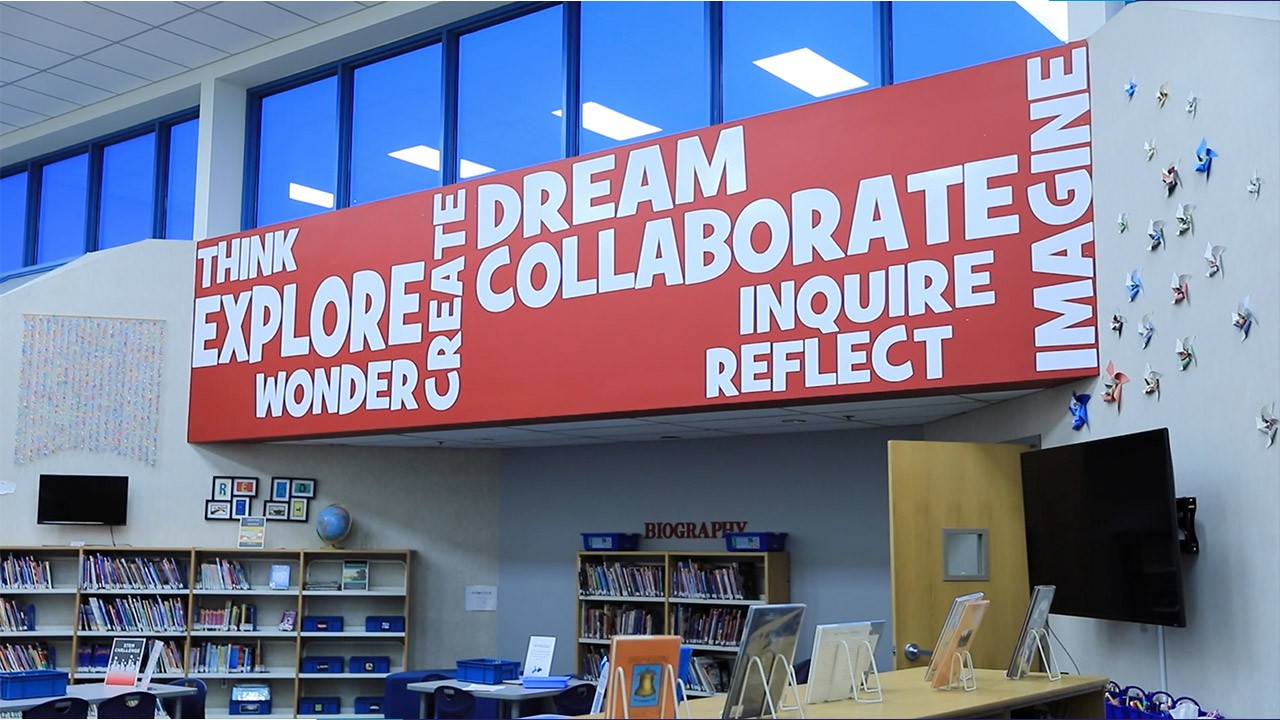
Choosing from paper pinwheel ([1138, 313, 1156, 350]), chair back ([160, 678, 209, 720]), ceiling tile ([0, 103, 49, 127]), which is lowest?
chair back ([160, 678, 209, 720])

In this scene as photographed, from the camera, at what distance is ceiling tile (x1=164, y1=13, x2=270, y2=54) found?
10266 millimetres

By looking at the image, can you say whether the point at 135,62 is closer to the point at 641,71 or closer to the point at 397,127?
the point at 397,127

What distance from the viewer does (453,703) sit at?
7645mm

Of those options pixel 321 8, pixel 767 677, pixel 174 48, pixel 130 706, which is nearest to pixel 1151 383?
pixel 767 677

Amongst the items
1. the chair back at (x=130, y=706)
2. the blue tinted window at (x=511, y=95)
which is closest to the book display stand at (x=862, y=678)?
the chair back at (x=130, y=706)

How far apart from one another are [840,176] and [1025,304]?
1.34m

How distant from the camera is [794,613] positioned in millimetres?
3785

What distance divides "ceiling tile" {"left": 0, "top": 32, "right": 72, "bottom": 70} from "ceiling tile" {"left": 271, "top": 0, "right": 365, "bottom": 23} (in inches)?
103

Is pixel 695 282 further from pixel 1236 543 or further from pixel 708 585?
pixel 1236 543

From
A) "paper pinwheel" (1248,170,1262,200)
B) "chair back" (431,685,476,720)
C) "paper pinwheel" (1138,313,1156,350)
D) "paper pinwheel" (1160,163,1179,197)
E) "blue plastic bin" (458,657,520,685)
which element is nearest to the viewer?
"paper pinwheel" (1248,170,1262,200)

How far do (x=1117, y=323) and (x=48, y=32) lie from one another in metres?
9.51

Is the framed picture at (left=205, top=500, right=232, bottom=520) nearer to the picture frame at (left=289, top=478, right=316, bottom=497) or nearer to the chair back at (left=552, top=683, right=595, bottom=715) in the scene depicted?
the picture frame at (left=289, top=478, right=316, bottom=497)

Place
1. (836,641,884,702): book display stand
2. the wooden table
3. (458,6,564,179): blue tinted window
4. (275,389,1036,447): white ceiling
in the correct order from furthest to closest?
(458,6,564,179): blue tinted window < (275,389,1036,447): white ceiling < (836,641,884,702): book display stand < the wooden table

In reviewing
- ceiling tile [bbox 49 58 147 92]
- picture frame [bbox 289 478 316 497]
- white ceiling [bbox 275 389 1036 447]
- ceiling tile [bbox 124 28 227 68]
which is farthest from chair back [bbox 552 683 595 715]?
ceiling tile [bbox 49 58 147 92]
